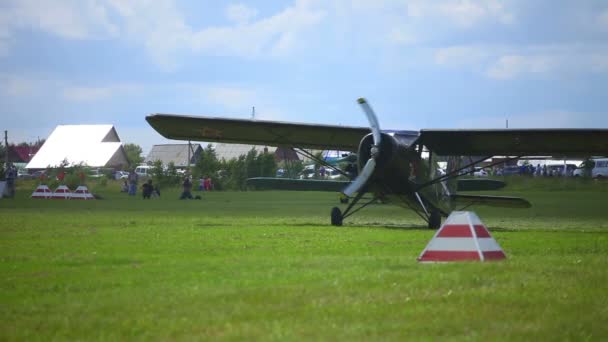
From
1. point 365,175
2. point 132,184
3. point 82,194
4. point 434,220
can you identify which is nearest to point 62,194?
point 82,194

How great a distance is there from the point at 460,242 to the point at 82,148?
92136 mm

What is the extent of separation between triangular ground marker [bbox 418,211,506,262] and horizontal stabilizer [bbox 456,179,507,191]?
12.8m

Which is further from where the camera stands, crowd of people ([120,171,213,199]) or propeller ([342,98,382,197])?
crowd of people ([120,171,213,199])

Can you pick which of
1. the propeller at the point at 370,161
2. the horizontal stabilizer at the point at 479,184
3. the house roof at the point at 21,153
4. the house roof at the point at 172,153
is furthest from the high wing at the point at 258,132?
the house roof at the point at 21,153

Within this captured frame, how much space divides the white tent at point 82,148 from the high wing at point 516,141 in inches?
3055

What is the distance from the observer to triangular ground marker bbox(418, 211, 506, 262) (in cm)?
936

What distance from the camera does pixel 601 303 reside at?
725cm

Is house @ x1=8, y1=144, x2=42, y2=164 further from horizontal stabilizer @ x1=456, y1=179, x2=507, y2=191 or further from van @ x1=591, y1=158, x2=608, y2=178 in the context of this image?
horizontal stabilizer @ x1=456, y1=179, x2=507, y2=191

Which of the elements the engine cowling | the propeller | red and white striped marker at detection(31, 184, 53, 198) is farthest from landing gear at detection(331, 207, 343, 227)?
red and white striped marker at detection(31, 184, 53, 198)

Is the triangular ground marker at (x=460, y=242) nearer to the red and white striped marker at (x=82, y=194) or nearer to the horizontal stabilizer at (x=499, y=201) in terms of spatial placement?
the horizontal stabilizer at (x=499, y=201)

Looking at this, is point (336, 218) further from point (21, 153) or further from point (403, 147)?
point (21, 153)

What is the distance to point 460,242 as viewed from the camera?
9.47 m

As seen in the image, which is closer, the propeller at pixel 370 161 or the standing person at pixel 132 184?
the propeller at pixel 370 161

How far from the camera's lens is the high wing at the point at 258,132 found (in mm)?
20531
